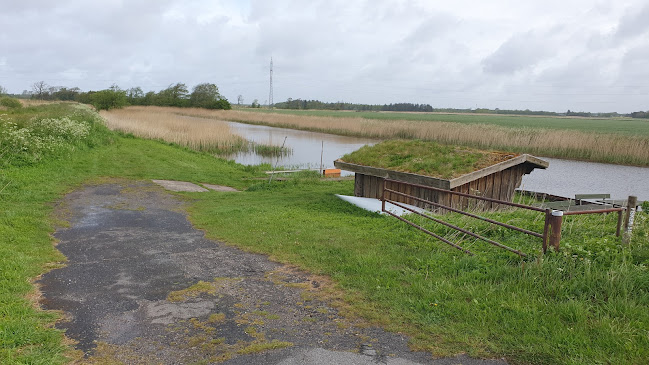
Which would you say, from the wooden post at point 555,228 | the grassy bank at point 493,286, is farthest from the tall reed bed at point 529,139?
the wooden post at point 555,228

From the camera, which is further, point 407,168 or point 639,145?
point 639,145

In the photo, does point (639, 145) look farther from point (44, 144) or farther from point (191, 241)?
point (44, 144)

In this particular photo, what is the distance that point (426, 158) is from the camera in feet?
37.2

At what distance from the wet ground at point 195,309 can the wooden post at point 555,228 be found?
2501 millimetres

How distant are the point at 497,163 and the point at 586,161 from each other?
2410 centimetres

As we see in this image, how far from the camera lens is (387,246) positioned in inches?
295

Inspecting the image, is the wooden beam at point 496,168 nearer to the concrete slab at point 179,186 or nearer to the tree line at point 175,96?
the concrete slab at point 179,186

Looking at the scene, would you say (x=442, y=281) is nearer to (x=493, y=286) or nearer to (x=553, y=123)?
(x=493, y=286)

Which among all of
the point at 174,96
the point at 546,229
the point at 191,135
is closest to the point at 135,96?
the point at 174,96

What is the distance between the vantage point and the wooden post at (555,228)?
5.69 m

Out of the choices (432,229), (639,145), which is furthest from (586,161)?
(432,229)

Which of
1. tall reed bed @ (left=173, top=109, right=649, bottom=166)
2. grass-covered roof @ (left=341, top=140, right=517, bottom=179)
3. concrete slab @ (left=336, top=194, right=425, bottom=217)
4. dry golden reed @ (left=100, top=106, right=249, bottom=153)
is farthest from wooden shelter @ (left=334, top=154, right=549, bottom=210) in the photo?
tall reed bed @ (left=173, top=109, right=649, bottom=166)

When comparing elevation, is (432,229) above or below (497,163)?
below

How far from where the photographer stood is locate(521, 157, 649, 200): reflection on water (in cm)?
2080
